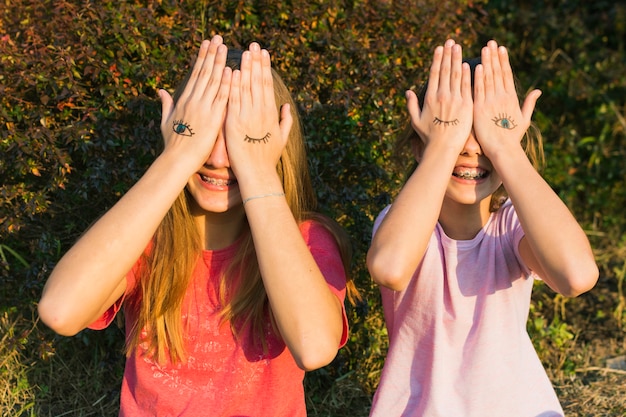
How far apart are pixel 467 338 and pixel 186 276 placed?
971 mm

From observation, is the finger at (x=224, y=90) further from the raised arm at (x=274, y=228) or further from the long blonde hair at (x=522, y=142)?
the long blonde hair at (x=522, y=142)

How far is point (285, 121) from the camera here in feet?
8.77

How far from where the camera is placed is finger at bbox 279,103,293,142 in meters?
2.65

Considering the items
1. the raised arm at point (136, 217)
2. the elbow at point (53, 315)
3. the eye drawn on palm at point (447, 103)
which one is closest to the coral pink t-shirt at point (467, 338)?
the eye drawn on palm at point (447, 103)

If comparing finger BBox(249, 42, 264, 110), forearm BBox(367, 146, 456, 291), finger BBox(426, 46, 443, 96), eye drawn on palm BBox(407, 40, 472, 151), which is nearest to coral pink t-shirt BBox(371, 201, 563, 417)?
forearm BBox(367, 146, 456, 291)

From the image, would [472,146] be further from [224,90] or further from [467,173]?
[224,90]

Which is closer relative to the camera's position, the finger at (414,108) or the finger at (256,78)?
the finger at (256,78)

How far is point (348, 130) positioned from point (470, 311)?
1.21 m

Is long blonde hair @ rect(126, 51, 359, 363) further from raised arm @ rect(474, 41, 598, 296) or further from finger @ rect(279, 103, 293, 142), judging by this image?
raised arm @ rect(474, 41, 598, 296)

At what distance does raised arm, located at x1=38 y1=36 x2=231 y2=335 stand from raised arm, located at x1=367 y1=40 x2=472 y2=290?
0.62m

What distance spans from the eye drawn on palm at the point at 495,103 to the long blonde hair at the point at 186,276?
0.62 meters

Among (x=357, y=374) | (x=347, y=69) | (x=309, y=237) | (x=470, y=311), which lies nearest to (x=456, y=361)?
(x=470, y=311)

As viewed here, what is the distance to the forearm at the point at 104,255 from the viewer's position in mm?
2402

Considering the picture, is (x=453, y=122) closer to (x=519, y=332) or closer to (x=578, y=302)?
(x=519, y=332)
